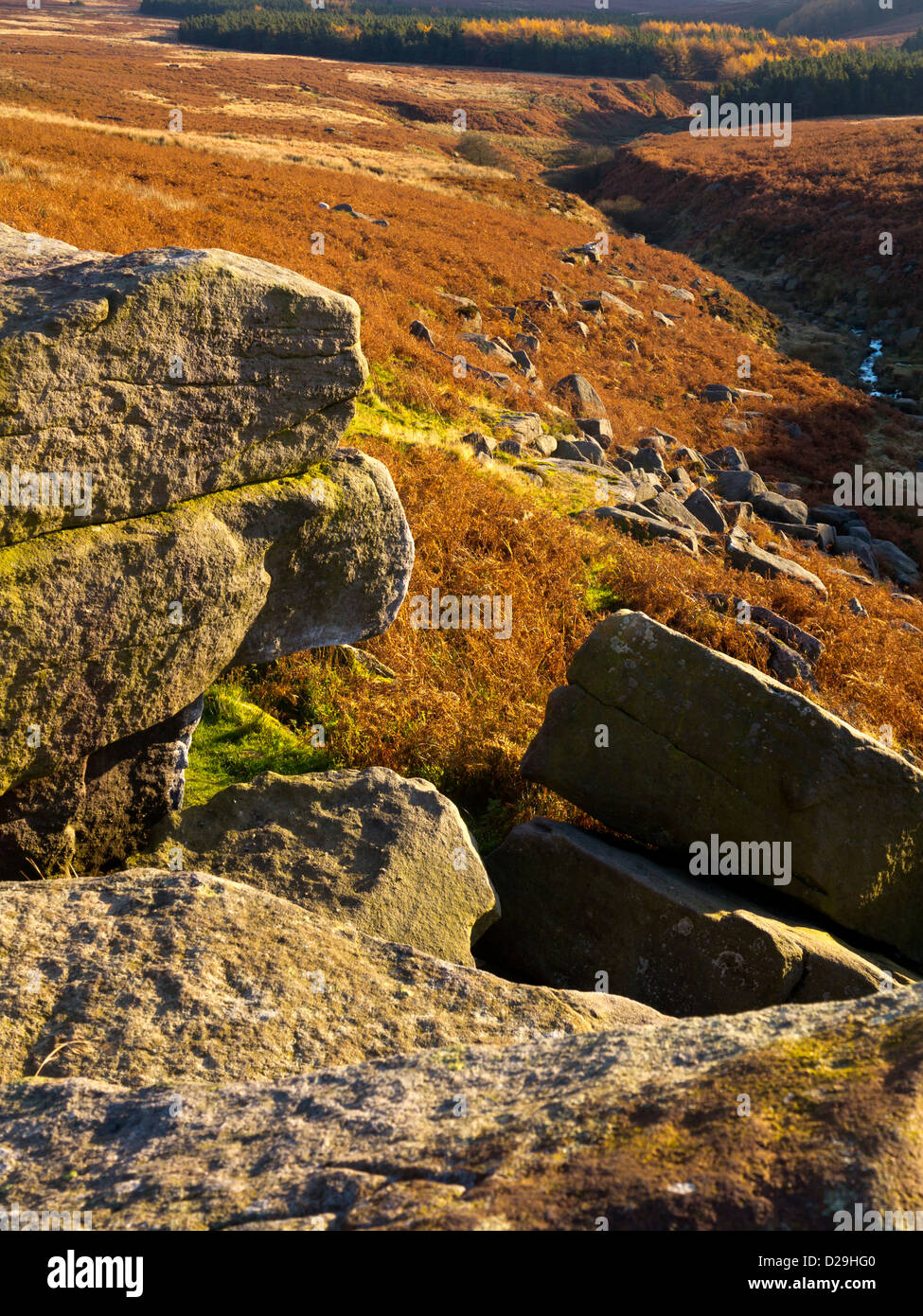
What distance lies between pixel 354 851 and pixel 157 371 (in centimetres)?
311

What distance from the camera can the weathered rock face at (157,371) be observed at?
4.40m

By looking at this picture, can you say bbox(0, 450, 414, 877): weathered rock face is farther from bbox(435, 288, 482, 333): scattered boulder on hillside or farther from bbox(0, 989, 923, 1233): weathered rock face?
bbox(435, 288, 482, 333): scattered boulder on hillside

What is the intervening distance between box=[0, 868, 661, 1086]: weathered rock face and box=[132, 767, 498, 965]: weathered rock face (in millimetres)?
684

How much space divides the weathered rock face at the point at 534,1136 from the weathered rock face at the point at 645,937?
2321 millimetres

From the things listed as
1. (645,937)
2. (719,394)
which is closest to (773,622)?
(645,937)

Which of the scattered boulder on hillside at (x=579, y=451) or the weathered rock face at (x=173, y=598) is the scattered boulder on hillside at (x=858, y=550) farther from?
the weathered rock face at (x=173, y=598)

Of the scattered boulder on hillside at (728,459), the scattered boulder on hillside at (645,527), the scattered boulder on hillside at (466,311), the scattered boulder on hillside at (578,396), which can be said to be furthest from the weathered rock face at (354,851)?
the scattered boulder on hillside at (466,311)

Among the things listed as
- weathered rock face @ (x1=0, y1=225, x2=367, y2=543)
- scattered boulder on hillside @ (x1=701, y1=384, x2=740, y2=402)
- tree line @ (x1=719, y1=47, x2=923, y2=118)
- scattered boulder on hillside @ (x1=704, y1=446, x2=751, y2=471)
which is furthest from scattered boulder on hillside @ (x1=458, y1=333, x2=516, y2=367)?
tree line @ (x1=719, y1=47, x2=923, y2=118)

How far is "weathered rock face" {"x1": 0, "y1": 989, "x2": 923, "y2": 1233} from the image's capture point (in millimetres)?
2072

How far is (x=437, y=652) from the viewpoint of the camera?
9352 millimetres

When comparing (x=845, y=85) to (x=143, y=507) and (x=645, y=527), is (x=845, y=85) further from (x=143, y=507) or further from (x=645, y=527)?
(x=143, y=507)

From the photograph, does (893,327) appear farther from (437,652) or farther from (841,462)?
(437,652)

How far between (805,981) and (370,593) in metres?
4.02

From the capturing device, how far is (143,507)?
16.3ft
